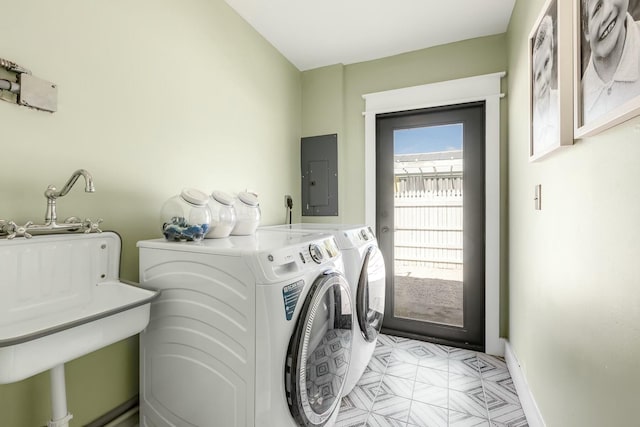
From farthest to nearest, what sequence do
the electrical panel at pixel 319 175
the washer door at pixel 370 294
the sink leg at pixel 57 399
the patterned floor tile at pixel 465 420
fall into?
the electrical panel at pixel 319 175
the washer door at pixel 370 294
the patterned floor tile at pixel 465 420
the sink leg at pixel 57 399

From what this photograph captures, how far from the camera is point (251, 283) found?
108cm

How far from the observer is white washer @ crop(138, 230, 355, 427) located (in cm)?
109

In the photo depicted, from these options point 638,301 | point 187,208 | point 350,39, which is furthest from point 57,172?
point 350,39

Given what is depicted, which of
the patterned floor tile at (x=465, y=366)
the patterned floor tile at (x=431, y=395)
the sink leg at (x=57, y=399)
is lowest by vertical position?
the patterned floor tile at (x=431, y=395)

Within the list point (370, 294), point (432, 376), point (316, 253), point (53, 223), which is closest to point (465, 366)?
point (432, 376)

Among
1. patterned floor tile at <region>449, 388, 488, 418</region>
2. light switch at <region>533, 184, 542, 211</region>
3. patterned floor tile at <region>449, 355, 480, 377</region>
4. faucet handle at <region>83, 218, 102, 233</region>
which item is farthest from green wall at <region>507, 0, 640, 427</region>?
faucet handle at <region>83, 218, 102, 233</region>

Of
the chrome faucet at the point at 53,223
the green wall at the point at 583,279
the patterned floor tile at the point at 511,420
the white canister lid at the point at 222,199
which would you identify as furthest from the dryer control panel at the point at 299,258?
the patterned floor tile at the point at 511,420

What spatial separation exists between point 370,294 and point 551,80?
1.41 meters

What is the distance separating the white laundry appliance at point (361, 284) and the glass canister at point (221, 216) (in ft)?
1.42

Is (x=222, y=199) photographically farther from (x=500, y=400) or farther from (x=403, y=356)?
(x=500, y=400)

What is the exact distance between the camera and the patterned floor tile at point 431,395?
1.80 meters

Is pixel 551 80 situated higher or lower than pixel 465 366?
higher

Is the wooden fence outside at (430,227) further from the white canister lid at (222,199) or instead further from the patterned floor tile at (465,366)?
the white canister lid at (222,199)

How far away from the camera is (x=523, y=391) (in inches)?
69.0
